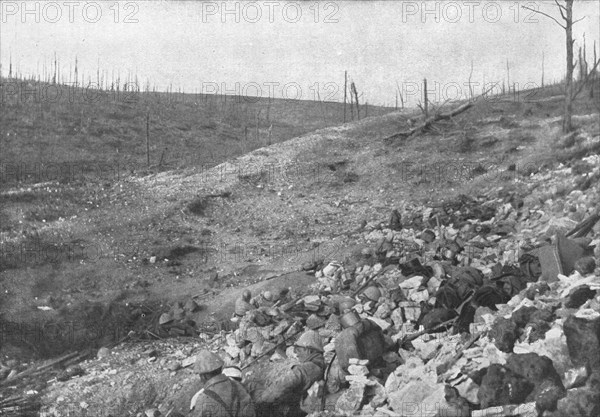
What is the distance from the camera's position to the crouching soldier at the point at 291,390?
553 cm

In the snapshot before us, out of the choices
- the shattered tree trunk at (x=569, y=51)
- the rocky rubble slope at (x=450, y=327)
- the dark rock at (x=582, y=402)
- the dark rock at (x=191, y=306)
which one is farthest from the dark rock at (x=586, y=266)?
the shattered tree trunk at (x=569, y=51)

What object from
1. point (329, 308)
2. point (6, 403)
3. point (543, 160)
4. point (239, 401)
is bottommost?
point (6, 403)

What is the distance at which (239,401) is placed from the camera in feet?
17.3

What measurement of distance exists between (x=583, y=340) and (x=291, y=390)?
2.83 m

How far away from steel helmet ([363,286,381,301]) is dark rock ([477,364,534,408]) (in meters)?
2.89

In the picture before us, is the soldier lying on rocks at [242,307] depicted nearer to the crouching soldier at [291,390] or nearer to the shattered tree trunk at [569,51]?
the crouching soldier at [291,390]

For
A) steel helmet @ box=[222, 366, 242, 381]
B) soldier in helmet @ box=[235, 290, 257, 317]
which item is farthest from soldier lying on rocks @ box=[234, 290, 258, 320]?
steel helmet @ box=[222, 366, 242, 381]

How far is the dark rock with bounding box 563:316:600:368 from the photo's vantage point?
410cm

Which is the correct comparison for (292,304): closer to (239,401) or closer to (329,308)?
(329,308)

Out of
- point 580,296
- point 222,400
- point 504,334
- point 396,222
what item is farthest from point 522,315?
point 396,222

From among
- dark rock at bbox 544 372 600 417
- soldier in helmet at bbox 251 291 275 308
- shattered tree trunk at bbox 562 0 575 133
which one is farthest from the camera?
shattered tree trunk at bbox 562 0 575 133

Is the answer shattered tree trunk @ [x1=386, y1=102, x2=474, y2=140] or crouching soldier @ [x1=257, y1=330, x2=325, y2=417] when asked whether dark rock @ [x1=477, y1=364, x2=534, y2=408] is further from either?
shattered tree trunk @ [x1=386, y1=102, x2=474, y2=140]

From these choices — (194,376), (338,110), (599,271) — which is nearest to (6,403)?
(194,376)

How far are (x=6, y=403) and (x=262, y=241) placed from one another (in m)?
6.69
